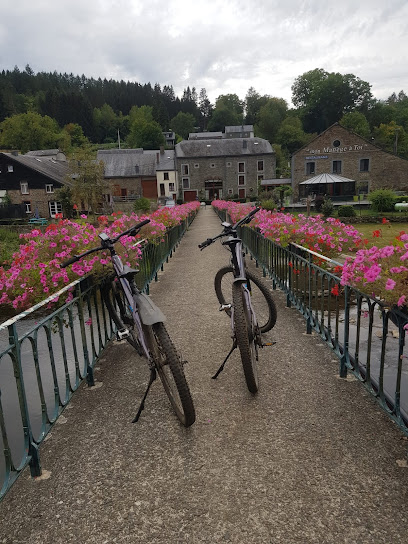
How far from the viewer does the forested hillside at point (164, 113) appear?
80.5 metres

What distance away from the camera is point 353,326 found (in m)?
5.56

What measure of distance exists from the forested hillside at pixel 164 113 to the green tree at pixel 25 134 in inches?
7.5

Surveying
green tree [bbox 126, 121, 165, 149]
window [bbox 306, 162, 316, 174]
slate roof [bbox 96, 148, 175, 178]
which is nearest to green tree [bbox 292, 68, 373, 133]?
green tree [bbox 126, 121, 165, 149]

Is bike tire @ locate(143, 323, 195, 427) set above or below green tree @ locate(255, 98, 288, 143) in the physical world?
below

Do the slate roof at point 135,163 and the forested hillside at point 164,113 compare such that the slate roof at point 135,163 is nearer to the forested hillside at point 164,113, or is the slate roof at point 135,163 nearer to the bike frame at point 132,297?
the forested hillside at point 164,113

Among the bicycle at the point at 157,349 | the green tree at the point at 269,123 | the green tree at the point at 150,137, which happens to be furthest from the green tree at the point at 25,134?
the bicycle at the point at 157,349

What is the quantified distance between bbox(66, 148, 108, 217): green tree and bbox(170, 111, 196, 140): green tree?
225 ft

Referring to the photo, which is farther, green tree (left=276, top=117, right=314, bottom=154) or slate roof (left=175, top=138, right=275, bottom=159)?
green tree (left=276, top=117, right=314, bottom=154)

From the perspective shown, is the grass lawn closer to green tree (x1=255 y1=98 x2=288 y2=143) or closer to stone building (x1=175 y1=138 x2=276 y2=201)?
stone building (x1=175 y1=138 x2=276 y2=201)

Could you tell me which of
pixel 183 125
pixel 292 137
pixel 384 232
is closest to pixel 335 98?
pixel 292 137

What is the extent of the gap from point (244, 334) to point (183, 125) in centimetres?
11364

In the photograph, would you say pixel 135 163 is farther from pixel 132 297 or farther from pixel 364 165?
pixel 132 297

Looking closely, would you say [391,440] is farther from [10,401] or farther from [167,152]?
[167,152]

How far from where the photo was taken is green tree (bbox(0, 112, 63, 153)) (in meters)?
79.3
